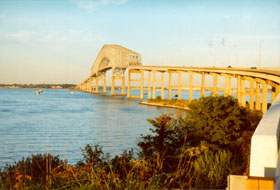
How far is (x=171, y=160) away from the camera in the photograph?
10.8m

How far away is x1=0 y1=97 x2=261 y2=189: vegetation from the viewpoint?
5.99 m

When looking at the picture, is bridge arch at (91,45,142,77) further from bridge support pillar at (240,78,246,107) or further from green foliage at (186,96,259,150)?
green foliage at (186,96,259,150)

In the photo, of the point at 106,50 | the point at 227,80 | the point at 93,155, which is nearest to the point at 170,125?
the point at 93,155

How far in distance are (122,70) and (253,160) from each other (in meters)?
111

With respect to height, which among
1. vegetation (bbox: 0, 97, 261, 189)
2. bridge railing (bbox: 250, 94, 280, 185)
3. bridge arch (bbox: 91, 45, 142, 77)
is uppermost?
bridge arch (bbox: 91, 45, 142, 77)

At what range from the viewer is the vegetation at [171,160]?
599cm

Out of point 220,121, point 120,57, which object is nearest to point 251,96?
point 220,121

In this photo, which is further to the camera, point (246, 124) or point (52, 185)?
point (246, 124)

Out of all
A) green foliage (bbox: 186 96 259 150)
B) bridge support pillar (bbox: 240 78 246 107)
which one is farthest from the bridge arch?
green foliage (bbox: 186 96 259 150)

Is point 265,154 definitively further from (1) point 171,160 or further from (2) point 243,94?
(2) point 243,94

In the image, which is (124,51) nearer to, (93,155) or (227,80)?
(227,80)

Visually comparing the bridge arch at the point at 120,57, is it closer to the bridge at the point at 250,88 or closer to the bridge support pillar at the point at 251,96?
the bridge at the point at 250,88

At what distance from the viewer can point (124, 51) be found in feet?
361

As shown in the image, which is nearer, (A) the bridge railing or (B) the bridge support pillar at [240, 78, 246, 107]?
(A) the bridge railing
